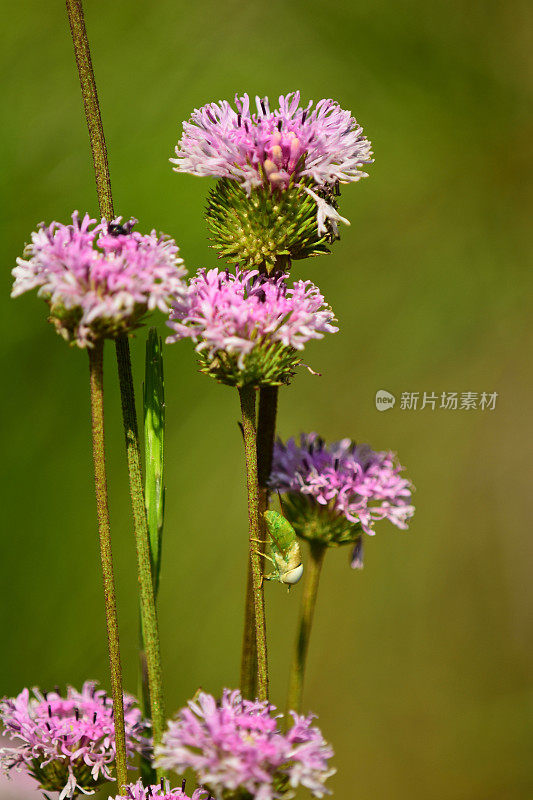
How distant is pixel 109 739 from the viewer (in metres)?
0.63

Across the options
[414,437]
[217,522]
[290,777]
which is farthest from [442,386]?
[290,777]

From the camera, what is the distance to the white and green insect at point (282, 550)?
2.17 ft

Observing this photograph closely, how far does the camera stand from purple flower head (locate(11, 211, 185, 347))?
0.51 meters

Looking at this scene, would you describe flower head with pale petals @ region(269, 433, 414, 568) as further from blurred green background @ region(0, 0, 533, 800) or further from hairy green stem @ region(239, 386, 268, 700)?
blurred green background @ region(0, 0, 533, 800)

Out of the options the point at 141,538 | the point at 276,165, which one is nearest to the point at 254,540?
the point at 141,538

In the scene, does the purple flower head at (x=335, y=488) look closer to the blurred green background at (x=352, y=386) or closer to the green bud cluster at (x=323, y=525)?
the green bud cluster at (x=323, y=525)

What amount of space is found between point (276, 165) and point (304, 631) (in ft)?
1.44

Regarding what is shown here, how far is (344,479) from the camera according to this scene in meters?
0.79

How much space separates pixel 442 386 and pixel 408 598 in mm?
535

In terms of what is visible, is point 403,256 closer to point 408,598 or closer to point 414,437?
point 414,437

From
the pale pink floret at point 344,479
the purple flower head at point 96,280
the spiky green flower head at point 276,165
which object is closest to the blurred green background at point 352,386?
the pale pink floret at point 344,479

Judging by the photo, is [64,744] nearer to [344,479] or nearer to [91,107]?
[344,479]

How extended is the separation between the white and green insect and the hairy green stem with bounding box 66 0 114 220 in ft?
0.93

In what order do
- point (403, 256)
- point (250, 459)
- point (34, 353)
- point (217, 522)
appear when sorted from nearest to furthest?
point (250, 459)
point (34, 353)
point (217, 522)
point (403, 256)
